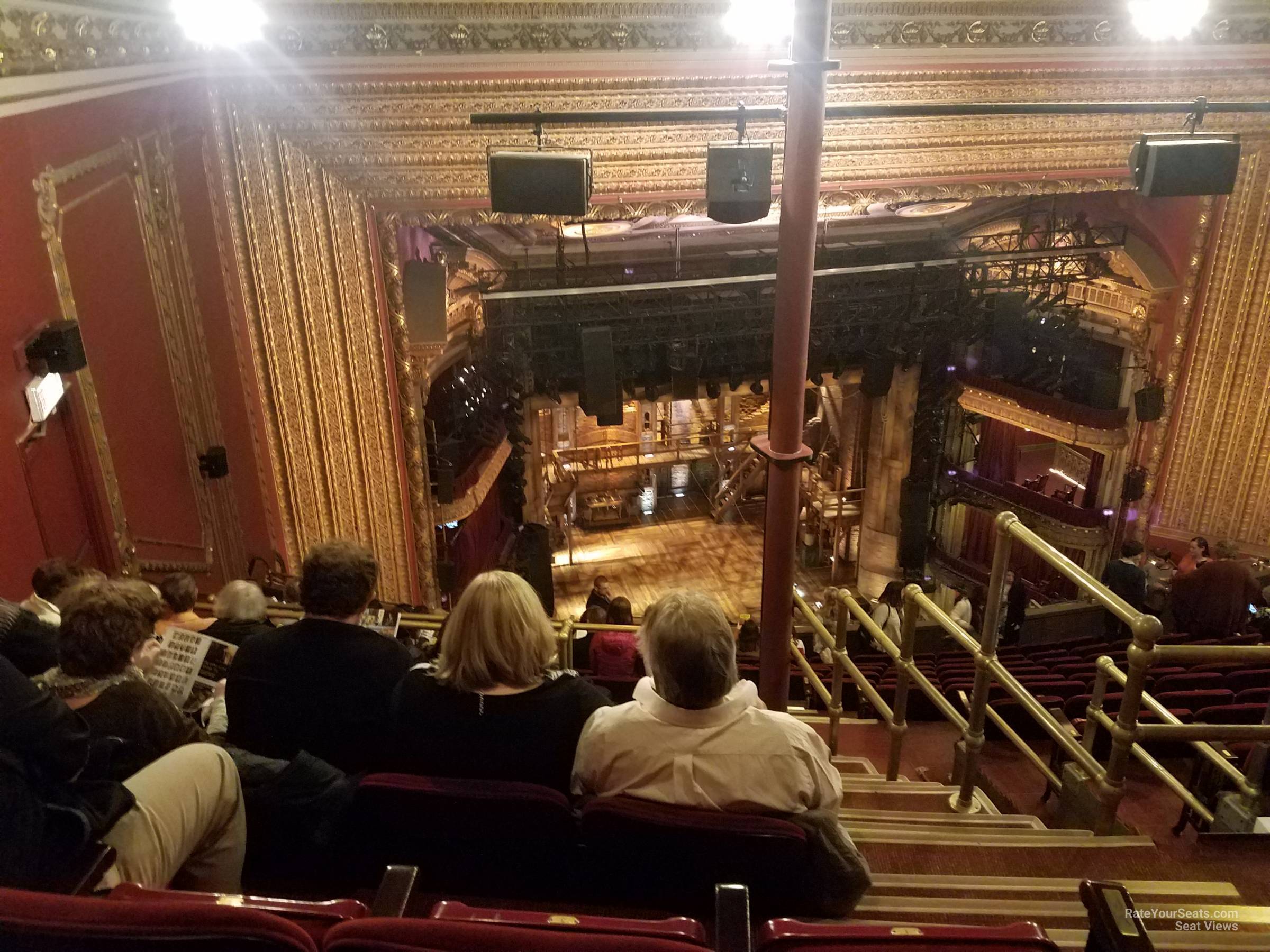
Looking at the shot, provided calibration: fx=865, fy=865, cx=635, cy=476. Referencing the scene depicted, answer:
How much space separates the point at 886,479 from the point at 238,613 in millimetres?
11621

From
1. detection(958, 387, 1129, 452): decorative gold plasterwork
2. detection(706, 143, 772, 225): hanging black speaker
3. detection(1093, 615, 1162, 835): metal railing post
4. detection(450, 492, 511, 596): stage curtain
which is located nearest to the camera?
detection(1093, 615, 1162, 835): metal railing post

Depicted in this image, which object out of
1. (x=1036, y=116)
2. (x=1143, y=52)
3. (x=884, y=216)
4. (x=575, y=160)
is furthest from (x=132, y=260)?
(x=884, y=216)

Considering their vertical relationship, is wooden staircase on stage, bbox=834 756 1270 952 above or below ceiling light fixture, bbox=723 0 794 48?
below

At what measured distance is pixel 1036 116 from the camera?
664 cm

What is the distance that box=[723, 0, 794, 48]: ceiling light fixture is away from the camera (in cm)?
538

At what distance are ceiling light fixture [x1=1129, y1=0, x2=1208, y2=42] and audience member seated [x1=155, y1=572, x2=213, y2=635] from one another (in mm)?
6998

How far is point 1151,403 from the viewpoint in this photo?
851 centimetres

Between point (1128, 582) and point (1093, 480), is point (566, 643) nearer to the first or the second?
point (1128, 582)

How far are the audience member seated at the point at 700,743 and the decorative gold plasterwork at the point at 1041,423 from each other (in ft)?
36.2

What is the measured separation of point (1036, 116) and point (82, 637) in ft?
23.2

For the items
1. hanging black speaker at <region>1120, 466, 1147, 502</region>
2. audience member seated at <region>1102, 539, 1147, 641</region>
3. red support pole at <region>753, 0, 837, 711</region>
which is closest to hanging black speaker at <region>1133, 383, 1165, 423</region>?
hanging black speaker at <region>1120, 466, 1147, 502</region>

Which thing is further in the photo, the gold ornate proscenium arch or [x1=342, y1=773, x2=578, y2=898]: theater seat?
the gold ornate proscenium arch

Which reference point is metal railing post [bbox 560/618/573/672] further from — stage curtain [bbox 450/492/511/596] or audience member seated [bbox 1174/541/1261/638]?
stage curtain [bbox 450/492/511/596]

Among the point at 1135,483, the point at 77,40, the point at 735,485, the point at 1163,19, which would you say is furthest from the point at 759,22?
the point at 735,485
